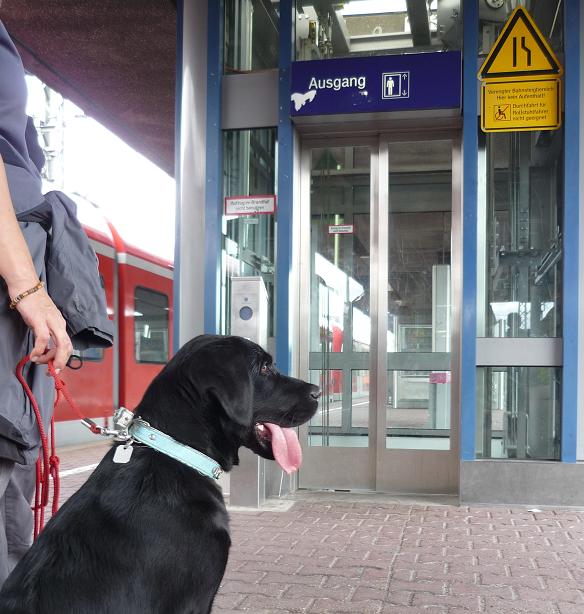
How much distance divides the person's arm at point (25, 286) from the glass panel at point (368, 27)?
532 centimetres

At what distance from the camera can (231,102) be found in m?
6.72

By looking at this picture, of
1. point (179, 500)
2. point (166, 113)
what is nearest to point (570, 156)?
point (179, 500)

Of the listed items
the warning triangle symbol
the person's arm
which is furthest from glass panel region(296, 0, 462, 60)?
the person's arm

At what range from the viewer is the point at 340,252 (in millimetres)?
6914

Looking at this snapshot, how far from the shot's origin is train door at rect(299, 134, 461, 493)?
21.9 ft

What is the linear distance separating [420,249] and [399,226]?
0.27 meters

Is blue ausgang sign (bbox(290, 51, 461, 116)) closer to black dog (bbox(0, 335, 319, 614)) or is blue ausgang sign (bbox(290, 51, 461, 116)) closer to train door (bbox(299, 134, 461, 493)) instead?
train door (bbox(299, 134, 461, 493))

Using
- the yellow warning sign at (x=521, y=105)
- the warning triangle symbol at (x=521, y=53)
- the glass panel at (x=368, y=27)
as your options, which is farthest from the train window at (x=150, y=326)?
the warning triangle symbol at (x=521, y=53)

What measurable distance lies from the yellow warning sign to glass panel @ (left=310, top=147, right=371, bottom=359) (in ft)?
3.89

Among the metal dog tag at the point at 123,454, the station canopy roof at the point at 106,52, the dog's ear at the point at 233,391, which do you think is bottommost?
the metal dog tag at the point at 123,454

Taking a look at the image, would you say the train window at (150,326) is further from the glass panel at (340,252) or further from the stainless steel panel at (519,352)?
the stainless steel panel at (519,352)

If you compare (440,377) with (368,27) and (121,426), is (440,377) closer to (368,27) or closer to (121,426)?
(368,27)

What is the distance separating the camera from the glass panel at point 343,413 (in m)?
6.79

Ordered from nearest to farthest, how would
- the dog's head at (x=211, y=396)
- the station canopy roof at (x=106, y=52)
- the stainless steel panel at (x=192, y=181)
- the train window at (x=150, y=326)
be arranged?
1. the dog's head at (x=211, y=396)
2. the stainless steel panel at (x=192, y=181)
3. the station canopy roof at (x=106, y=52)
4. the train window at (x=150, y=326)
